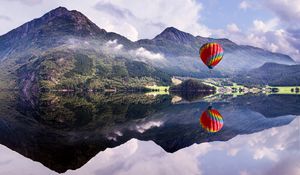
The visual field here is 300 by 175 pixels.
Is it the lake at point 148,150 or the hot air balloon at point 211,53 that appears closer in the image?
the lake at point 148,150

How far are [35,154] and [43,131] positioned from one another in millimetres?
19641

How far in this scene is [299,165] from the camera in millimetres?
30484

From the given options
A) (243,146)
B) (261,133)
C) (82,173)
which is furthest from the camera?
(261,133)

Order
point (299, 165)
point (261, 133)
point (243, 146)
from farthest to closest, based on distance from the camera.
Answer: point (261, 133) < point (243, 146) < point (299, 165)

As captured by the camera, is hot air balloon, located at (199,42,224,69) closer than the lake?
No

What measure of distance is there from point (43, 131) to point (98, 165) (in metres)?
26.9

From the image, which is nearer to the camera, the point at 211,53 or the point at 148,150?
→ the point at 148,150

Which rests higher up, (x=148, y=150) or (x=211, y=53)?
(x=211, y=53)

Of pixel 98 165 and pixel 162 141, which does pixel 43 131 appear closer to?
pixel 162 141

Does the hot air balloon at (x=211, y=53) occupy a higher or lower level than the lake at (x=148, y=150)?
higher

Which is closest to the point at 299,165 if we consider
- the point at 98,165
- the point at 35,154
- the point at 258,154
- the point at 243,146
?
the point at 258,154

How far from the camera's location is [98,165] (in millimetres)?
30594

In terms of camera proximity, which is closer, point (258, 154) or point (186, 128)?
point (258, 154)

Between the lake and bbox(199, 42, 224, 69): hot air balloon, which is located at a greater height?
bbox(199, 42, 224, 69): hot air balloon
